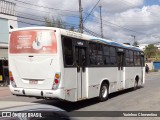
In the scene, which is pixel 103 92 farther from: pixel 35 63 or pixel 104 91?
pixel 35 63

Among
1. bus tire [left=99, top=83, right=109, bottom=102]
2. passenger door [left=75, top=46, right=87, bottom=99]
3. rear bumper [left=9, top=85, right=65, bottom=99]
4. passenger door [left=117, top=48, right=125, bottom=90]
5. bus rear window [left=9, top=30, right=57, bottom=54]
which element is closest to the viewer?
rear bumper [left=9, top=85, right=65, bottom=99]

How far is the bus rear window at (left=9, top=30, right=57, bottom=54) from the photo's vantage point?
32.5ft

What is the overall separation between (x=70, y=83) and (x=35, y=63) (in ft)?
4.52

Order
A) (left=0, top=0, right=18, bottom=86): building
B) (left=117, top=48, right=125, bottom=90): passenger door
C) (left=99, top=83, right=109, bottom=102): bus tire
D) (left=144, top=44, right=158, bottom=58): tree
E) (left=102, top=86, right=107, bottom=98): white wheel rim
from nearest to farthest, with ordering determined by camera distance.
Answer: (left=99, top=83, right=109, bottom=102): bus tire
(left=102, top=86, right=107, bottom=98): white wheel rim
(left=117, top=48, right=125, bottom=90): passenger door
(left=0, top=0, right=18, bottom=86): building
(left=144, top=44, right=158, bottom=58): tree

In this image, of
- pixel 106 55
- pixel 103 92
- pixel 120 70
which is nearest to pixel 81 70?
pixel 103 92

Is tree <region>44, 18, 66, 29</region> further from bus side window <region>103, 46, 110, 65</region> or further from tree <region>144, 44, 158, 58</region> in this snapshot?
tree <region>144, 44, 158, 58</region>

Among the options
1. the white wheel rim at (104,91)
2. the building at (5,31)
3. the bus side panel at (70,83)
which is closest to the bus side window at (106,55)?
the white wheel rim at (104,91)

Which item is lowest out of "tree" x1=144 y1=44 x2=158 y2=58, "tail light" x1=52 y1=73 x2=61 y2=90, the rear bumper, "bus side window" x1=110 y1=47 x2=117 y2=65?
the rear bumper

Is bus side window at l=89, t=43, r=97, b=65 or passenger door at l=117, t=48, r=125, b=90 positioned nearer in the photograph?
bus side window at l=89, t=43, r=97, b=65

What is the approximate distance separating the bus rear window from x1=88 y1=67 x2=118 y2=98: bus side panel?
2.44m

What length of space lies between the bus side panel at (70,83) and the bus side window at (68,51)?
0.28 metres

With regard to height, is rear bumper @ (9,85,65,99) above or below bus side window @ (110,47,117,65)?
below

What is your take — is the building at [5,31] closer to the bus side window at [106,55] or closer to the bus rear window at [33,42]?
the bus side window at [106,55]

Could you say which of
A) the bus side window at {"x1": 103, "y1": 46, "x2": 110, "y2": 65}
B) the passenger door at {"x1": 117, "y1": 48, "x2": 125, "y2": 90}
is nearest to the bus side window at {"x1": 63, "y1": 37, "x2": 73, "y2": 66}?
the bus side window at {"x1": 103, "y1": 46, "x2": 110, "y2": 65}
